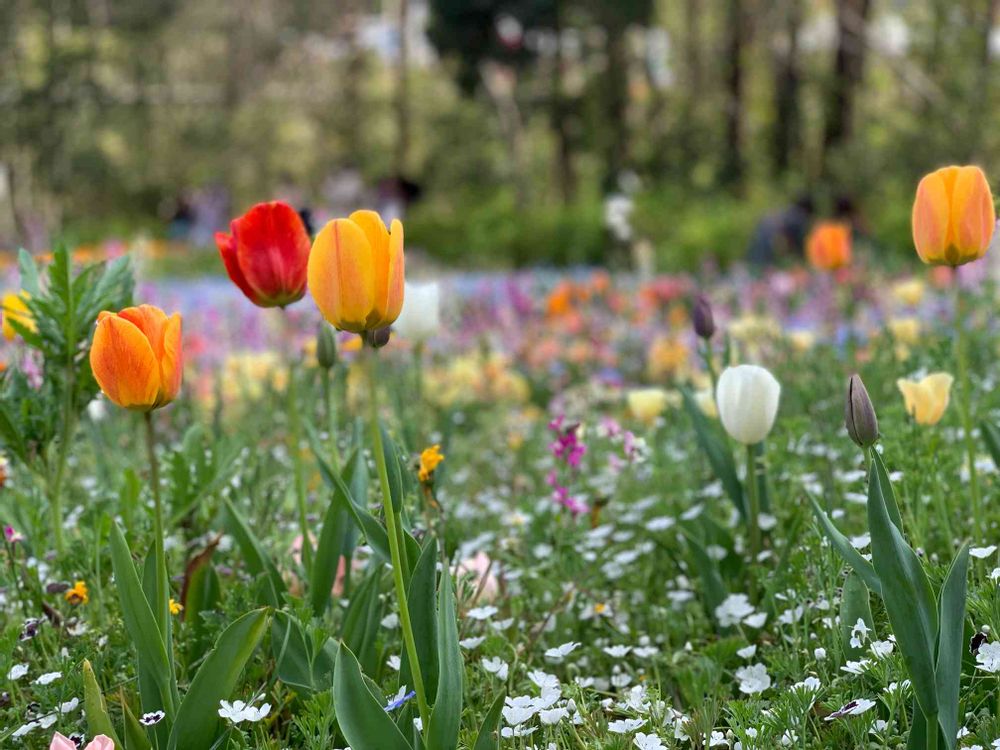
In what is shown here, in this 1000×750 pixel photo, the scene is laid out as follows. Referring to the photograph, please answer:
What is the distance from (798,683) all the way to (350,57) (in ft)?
85.2

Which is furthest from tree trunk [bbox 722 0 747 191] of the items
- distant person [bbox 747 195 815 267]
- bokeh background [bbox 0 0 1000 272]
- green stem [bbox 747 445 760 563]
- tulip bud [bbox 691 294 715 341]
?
green stem [bbox 747 445 760 563]

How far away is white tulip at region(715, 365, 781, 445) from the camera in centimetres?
202

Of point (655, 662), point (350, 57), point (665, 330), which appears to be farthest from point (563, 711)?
point (350, 57)

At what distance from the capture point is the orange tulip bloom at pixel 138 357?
143 cm

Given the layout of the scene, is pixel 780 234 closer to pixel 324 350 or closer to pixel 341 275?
pixel 324 350

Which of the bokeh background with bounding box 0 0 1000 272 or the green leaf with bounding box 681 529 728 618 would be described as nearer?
the green leaf with bounding box 681 529 728 618

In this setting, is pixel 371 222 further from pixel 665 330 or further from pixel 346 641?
pixel 665 330

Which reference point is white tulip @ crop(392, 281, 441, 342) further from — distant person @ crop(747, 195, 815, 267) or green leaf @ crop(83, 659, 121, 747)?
distant person @ crop(747, 195, 815, 267)

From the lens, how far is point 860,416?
155cm

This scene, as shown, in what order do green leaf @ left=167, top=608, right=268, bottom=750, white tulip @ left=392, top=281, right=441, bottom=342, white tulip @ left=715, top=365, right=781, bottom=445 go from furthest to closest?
white tulip @ left=392, top=281, right=441, bottom=342
white tulip @ left=715, top=365, right=781, bottom=445
green leaf @ left=167, top=608, right=268, bottom=750

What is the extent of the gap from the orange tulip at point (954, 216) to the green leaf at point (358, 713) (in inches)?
40.5

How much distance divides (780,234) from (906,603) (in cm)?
776

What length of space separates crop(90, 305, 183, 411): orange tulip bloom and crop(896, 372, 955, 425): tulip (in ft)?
4.20

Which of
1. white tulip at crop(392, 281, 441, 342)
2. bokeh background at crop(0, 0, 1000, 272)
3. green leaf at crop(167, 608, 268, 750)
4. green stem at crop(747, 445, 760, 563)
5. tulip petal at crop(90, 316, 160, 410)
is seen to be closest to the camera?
tulip petal at crop(90, 316, 160, 410)
